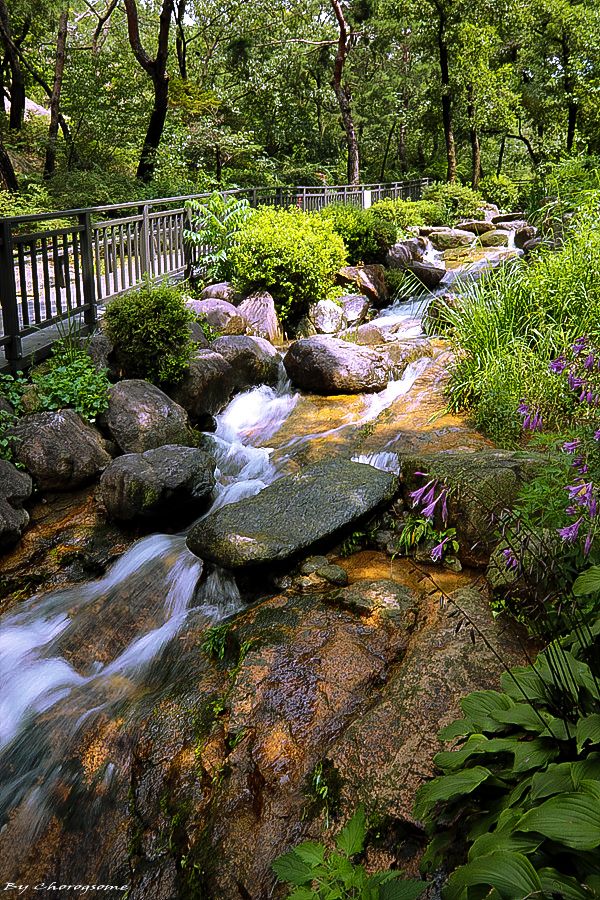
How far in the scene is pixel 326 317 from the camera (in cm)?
1056

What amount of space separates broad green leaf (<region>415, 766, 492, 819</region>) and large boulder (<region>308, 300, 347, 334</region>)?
8814mm

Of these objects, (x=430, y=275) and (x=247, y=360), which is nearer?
(x=247, y=360)

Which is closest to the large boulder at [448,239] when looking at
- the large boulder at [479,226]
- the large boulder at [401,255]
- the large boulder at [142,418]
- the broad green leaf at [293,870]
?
the large boulder at [479,226]

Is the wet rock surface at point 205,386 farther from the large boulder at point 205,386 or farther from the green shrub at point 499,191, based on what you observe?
the green shrub at point 499,191

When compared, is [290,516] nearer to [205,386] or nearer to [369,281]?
[205,386]

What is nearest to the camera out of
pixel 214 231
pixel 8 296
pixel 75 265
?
pixel 8 296

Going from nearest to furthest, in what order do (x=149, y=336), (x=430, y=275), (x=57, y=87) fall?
(x=149, y=336) < (x=430, y=275) < (x=57, y=87)

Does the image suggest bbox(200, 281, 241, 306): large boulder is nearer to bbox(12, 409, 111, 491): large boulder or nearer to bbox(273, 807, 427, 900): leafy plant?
bbox(12, 409, 111, 491): large boulder

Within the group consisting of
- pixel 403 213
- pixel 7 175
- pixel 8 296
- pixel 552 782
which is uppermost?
pixel 7 175

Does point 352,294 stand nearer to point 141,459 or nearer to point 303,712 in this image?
point 141,459

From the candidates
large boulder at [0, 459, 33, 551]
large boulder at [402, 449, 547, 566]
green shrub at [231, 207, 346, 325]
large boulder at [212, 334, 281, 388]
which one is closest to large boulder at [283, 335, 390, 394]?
large boulder at [212, 334, 281, 388]

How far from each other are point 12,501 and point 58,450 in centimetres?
61

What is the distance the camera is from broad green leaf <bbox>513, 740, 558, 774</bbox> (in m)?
1.97

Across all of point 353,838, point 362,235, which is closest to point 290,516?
point 353,838
